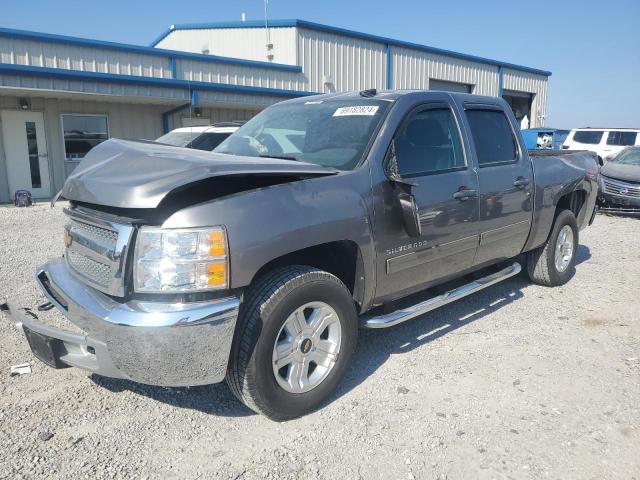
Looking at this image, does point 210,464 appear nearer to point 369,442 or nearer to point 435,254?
point 369,442

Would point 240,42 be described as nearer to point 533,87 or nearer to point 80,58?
point 80,58

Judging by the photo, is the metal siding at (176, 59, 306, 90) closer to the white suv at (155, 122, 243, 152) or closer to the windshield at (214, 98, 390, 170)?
the white suv at (155, 122, 243, 152)

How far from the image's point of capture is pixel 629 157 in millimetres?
12688

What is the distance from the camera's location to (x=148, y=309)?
101 inches

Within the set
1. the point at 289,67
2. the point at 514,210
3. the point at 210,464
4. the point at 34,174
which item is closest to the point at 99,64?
Answer: the point at 34,174

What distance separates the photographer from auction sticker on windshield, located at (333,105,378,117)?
375cm

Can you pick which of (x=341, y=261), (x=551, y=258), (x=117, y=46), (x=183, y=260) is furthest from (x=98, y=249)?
(x=117, y=46)

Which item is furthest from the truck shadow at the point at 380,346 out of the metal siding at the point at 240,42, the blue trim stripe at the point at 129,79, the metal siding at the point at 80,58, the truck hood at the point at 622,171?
the metal siding at the point at 240,42

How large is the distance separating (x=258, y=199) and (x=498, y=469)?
6.05 feet

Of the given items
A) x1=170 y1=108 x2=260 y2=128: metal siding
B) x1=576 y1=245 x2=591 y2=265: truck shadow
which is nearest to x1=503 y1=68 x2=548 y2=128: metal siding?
x1=170 y1=108 x2=260 y2=128: metal siding

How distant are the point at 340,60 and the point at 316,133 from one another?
1829cm

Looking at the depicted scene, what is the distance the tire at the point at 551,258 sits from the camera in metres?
5.52

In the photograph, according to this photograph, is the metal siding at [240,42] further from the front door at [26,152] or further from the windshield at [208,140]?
the windshield at [208,140]

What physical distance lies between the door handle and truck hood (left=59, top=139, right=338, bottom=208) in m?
1.17
